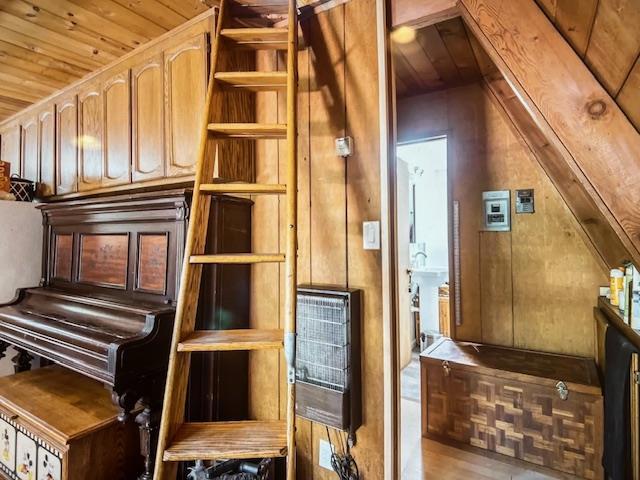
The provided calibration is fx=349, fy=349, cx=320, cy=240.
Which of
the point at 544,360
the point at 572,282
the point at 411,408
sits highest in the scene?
the point at 572,282

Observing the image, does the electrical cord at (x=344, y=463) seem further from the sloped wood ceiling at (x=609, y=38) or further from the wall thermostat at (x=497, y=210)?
the wall thermostat at (x=497, y=210)

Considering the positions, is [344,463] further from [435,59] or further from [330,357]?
[435,59]

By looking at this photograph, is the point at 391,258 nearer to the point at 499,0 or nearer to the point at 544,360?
the point at 499,0

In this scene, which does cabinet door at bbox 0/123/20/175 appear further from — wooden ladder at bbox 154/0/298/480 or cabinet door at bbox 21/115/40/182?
wooden ladder at bbox 154/0/298/480

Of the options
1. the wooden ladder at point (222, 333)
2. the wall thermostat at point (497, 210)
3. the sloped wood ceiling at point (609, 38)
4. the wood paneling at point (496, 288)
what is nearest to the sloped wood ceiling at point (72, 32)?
the wooden ladder at point (222, 333)

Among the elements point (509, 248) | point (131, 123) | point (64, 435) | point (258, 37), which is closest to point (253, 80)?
point (258, 37)

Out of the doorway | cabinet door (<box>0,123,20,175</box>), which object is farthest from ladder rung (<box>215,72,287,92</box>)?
cabinet door (<box>0,123,20,175</box>)

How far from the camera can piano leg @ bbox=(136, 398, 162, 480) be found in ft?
5.18

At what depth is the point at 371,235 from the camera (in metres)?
1.62

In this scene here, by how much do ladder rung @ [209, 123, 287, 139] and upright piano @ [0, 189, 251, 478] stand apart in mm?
369

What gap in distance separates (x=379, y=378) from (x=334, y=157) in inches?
42.1

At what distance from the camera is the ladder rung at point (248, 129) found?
4.42 feet

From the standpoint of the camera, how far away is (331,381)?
158cm

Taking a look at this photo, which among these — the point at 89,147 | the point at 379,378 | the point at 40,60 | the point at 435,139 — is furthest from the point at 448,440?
the point at 40,60
